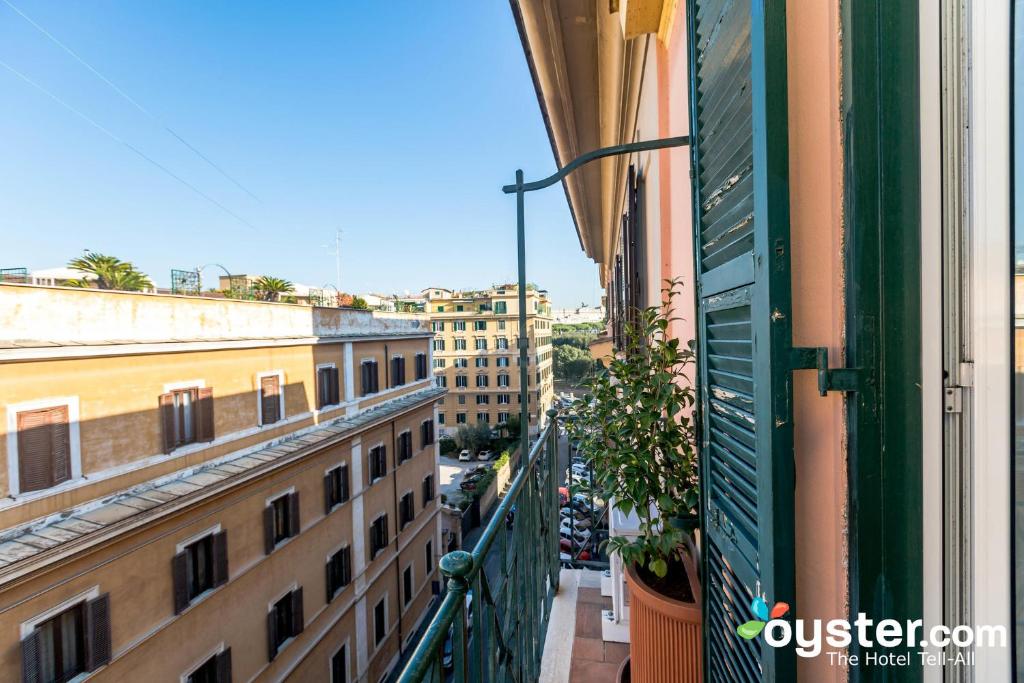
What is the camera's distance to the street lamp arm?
1.65 meters

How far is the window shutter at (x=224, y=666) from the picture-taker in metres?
8.40

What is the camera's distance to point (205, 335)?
9.05 meters

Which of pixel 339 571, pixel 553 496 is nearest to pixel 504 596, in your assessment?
pixel 553 496

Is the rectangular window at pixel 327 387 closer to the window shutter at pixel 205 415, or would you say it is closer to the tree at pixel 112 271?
the window shutter at pixel 205 415

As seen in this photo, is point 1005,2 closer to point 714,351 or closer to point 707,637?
point 714,351

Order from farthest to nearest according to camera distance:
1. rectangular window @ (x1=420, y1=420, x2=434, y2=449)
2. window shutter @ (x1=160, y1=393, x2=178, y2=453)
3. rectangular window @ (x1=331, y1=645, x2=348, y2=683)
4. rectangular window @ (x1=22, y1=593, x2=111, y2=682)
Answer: rectangular window @ (x1=420, y1=420, x2=434, y2=449) < rectangular window @ (x1=331, y1=645, x2=348, y2=683) < window shutter @ (x1=160, y1=393, x2=178, y2=453) < rectangular window @ (x1=22, y1=593, x2=111, y2=682)

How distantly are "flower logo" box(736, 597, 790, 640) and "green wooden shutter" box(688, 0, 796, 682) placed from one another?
0.7 inches

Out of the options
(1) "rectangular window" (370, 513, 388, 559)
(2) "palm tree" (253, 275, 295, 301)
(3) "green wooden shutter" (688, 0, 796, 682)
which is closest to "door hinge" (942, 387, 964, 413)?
(3) "green wooden shutter" (688, 0, 796, 682)

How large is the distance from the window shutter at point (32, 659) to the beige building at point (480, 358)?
2991cm

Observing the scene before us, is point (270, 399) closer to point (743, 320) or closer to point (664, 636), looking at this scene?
point (664, 636)

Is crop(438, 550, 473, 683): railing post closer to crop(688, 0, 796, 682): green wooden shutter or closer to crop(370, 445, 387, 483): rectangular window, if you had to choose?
crop(688, 0, 796, 682): green wooden shutter

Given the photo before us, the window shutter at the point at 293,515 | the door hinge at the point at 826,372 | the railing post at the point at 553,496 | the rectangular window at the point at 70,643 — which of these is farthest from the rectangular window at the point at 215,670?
the door hinge at the point at 826,372

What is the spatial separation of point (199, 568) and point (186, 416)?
283 cm

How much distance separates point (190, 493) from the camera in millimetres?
7887
